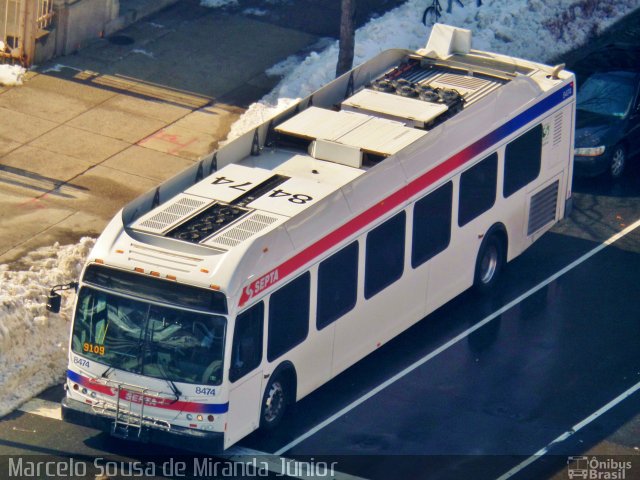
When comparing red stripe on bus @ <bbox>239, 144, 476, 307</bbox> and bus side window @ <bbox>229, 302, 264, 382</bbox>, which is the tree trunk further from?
bus side window @ <bbox>229, 302, 264, 382</bbox>

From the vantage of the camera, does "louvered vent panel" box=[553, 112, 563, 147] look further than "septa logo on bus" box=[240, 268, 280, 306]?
Yes

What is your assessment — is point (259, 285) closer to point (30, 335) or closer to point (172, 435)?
point (172, 435)

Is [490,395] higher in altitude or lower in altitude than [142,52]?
lower

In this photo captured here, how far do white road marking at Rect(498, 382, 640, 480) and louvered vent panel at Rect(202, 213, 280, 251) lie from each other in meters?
3.91

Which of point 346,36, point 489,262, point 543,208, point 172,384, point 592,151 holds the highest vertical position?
point 346,36

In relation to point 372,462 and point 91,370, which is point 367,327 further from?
point 91,370

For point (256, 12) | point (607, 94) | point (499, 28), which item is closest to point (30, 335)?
point (607, 94)

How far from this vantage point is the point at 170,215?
1667 centimetres

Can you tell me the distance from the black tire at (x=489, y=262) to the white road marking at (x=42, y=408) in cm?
627

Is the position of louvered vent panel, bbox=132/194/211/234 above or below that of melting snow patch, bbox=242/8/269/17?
above

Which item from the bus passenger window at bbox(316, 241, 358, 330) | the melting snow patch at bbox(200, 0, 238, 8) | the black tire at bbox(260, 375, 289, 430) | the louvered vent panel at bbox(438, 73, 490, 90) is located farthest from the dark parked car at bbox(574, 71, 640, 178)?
the black tire at bbox(260, 375, 289, 430)

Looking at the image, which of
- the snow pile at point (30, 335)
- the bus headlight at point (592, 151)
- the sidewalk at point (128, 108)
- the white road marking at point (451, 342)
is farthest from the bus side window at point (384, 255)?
the bus headlight at point (592, 151)

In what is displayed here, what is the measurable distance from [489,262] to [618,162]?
4638 mm

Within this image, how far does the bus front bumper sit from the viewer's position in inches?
624
